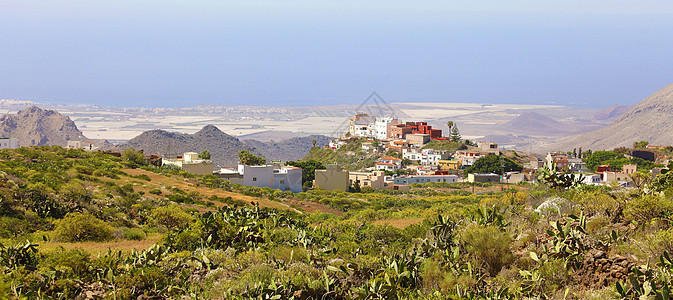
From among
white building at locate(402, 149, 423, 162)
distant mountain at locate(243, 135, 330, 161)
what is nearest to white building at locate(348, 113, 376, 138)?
distant mountain at locate(243, 135, 330, 161)

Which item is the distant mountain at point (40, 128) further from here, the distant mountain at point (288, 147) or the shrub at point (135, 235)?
the shrub at point (135, 235)

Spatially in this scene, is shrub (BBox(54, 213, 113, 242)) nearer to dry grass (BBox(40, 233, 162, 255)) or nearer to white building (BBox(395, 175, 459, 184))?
dry grass (BBox(40, 233, 162, 255))

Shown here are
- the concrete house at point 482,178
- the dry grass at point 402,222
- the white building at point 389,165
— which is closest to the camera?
the dry grass at point 402,222

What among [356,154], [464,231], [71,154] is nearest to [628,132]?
[356,154]

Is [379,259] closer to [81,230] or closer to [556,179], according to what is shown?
[556,179]

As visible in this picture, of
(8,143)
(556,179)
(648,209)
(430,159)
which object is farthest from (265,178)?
(430,159)

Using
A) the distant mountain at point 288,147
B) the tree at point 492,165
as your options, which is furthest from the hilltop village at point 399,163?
the distant mountain at point 288,147
